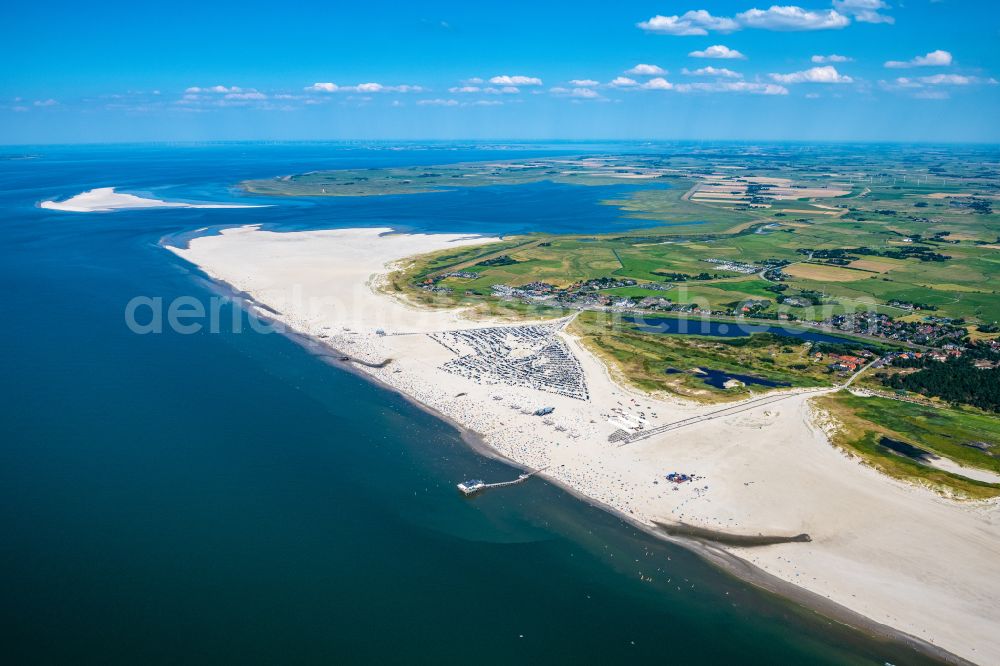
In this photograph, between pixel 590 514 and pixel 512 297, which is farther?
pixel 512 297

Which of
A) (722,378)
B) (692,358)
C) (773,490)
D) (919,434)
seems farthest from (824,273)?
(773,490)

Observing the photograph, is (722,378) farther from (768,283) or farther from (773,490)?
(768,283)

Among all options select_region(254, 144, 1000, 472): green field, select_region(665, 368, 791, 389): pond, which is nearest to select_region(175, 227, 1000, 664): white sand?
select_region(665, 368, 791, 389): pond

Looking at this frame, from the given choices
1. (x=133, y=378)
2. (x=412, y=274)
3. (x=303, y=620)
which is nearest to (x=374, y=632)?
(x=303, y=620)

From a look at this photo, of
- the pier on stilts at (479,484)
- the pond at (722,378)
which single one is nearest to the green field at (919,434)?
the pond at (722,378)

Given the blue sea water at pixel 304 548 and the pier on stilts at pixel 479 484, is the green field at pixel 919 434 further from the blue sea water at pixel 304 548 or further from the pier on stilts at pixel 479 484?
the pier on stilts at pixel 479 484

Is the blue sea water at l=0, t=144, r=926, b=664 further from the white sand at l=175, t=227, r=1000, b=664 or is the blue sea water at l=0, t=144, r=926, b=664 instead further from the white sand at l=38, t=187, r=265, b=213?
the white sand at l=38, t=187, r=265, b=213

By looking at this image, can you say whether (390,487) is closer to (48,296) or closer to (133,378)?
(133,378)
